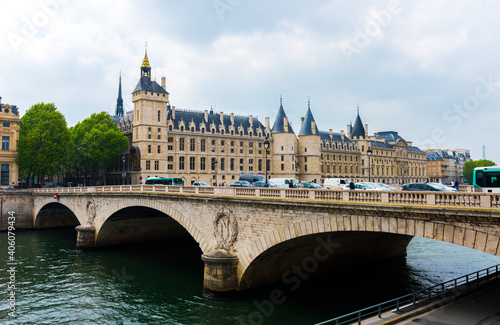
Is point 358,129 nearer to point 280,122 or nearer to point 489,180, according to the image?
point 280,122

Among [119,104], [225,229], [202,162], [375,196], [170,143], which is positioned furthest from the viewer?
[119,104]

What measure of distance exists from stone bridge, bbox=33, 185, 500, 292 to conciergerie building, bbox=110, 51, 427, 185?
4272 centimetres

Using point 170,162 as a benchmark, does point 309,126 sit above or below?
above

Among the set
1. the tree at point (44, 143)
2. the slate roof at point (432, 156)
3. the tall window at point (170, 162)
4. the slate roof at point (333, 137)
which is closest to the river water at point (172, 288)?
the tree at point (44, 143)

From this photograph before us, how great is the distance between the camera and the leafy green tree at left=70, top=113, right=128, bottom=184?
7688 centimetres

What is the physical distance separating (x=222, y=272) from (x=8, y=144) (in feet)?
191

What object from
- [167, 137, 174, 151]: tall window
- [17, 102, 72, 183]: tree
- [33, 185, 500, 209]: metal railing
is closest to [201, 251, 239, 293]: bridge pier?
[33, 185, 500, 209]: metal railing

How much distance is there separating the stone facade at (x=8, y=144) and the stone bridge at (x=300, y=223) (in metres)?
35.1

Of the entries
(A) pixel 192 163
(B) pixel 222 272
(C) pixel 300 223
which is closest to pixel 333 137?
(A) pixel 192 163

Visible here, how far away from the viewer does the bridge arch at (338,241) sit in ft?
47.4

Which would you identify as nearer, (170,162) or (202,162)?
(170,162)

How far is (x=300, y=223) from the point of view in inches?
806

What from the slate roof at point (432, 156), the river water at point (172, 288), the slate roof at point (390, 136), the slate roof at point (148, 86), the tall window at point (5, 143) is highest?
the slate roof at point (148, 86)

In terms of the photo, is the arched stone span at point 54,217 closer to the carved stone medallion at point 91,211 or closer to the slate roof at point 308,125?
the carved stone medallion at point 91,211
